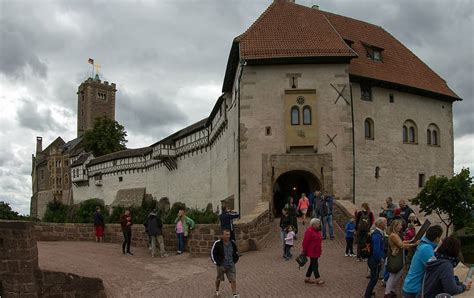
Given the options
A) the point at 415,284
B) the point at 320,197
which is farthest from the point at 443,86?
the point at 415,284

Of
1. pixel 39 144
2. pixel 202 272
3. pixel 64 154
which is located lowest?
pixel 202 272

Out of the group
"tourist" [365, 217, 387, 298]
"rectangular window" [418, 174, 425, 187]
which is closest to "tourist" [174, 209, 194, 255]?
"tourist" [365, 217, 387, 298]

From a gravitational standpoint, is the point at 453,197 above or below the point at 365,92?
below

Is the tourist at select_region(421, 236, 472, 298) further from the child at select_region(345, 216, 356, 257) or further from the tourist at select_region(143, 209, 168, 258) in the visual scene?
the tourist at select_region(143, 209, 168, 258)

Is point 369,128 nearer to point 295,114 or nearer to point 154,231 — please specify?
point 295,114

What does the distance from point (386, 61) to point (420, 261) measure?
27.0m

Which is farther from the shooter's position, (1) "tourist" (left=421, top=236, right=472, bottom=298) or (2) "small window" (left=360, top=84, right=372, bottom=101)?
(2) "small window" (left=360, top=84, right=372, bottom=101)

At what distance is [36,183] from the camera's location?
83.6 meters

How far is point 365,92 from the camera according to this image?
28078 millimetres

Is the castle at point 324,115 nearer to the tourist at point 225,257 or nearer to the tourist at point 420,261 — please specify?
the tourist at point 225,257

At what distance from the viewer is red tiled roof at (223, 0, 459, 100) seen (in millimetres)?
25078

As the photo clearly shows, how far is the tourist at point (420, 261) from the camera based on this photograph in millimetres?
6086

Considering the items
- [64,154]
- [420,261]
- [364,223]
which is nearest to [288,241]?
[364,223]

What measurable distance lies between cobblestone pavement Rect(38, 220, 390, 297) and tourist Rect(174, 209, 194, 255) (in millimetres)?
454
